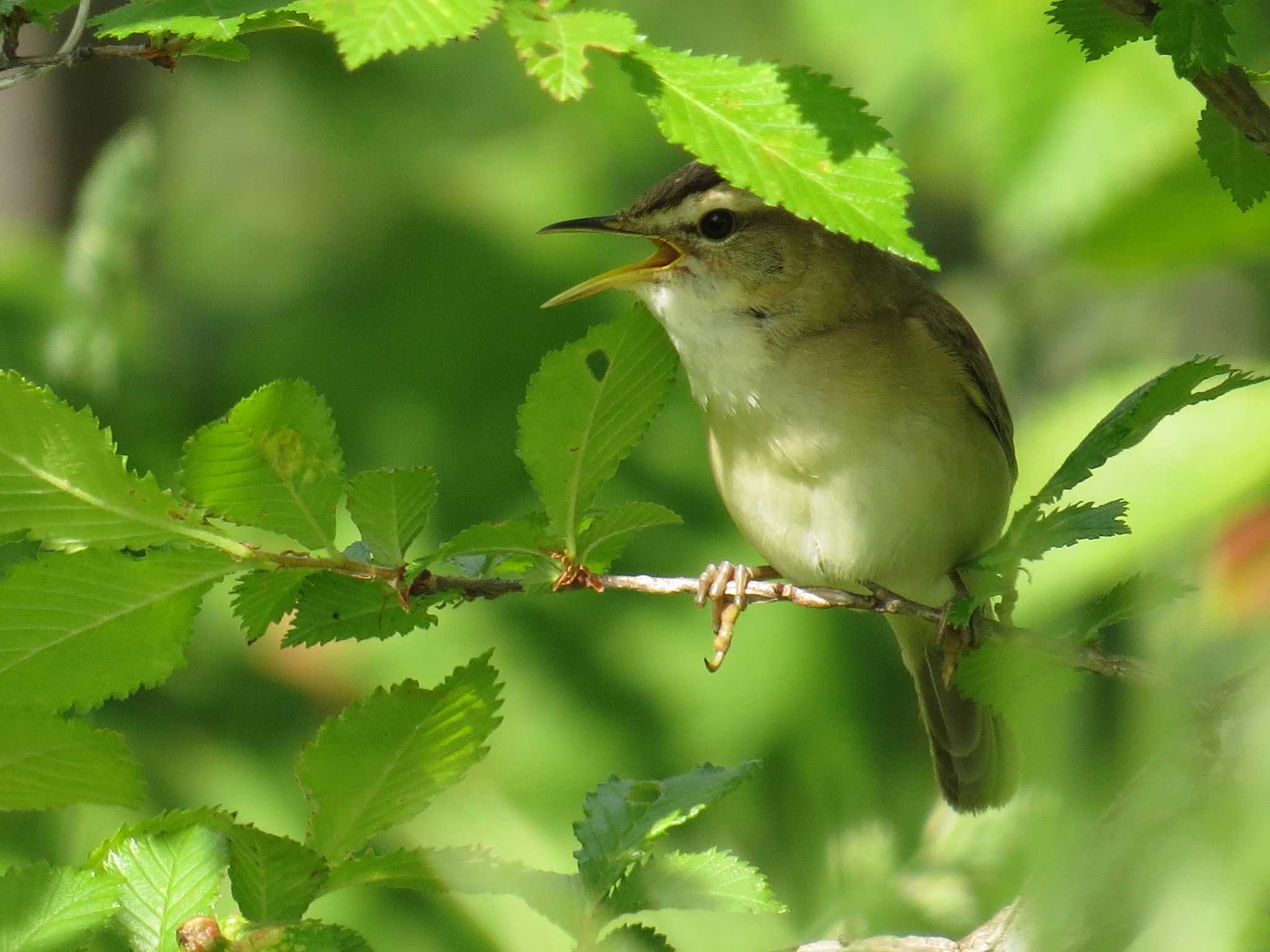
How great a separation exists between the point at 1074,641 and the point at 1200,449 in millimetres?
1193

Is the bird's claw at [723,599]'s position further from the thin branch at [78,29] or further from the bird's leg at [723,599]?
the thin branch at [78,29]

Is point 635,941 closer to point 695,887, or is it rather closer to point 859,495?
point 695,887

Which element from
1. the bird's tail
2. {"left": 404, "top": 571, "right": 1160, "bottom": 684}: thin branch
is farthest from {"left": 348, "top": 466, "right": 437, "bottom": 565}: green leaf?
the bird's tail

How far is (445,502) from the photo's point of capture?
410 centimetres

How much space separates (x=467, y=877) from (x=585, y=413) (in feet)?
1.34

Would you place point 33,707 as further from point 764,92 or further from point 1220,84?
point 1220,84

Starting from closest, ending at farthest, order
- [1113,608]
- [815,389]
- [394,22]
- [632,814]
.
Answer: [394,22]
[1113,608]
[632,814]
[815,389]

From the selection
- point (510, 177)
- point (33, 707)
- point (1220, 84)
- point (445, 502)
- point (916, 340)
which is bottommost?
point (445, 502)

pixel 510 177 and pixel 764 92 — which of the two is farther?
pixel 510 177

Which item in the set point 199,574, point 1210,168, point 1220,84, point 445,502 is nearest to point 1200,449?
point 1210,168

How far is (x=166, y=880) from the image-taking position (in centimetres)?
116

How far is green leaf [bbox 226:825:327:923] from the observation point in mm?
1152

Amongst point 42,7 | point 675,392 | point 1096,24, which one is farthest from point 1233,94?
point 675,392

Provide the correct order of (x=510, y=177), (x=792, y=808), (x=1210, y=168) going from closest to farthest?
(x=1210, y=168) < (x=792, y=808) < (x=510, y=177)
